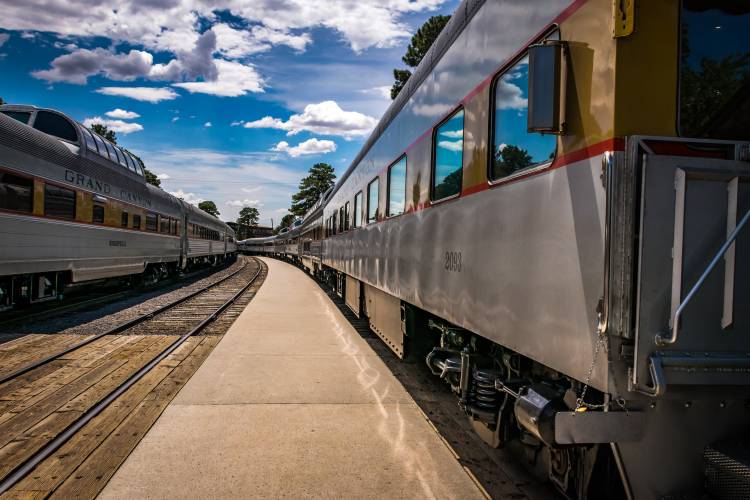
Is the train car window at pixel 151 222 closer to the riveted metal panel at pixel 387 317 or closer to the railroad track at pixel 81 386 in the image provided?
the railroad track at pixel 81 386

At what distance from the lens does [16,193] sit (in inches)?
362

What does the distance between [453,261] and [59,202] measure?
965 centimetres

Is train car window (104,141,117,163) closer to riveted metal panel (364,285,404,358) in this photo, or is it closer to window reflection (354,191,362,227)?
window reflection (354,191,362,227)

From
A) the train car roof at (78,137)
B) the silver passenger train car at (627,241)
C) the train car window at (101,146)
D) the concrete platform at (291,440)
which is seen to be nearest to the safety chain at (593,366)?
the silver passenger train car at (627,241)

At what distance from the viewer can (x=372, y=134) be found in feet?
28.7

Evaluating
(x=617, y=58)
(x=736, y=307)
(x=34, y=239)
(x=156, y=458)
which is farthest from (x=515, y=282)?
(x=34, y=239)

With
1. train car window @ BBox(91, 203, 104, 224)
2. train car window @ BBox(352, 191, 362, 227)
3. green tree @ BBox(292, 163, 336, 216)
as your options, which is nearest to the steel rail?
train car window @ BBox(91, 203, 104, 224)

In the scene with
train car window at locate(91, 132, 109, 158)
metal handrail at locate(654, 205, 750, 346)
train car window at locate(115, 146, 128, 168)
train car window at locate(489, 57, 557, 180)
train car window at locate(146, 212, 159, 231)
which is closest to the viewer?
metal handrail at locate(654, 205, 750, 346)

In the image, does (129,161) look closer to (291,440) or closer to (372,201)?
(372,201)

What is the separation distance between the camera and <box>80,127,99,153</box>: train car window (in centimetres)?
1254

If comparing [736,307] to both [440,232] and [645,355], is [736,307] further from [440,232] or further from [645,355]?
[440,232]

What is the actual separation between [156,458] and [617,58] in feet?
12.5

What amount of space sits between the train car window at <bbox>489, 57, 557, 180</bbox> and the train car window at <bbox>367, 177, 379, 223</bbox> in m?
4.54

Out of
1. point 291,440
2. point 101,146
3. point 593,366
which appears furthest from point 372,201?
point 101,146
